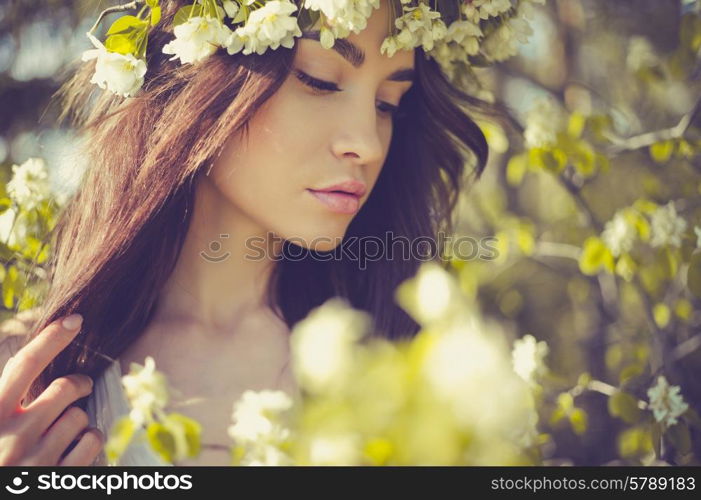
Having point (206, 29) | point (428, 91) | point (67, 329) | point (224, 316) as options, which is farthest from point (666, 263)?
point (67, 329)

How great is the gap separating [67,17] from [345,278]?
1.45 meters

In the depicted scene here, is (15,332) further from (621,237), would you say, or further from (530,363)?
(621,237)

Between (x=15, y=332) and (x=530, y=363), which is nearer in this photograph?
(x=530, y=363)

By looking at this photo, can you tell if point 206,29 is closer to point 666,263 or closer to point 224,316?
point 224,316

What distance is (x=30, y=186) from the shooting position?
1.88 metres

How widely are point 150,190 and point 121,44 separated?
0.33 m

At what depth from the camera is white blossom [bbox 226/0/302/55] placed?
146 cm

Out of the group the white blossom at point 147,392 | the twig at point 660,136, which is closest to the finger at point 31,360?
the white blossom at point 147,392

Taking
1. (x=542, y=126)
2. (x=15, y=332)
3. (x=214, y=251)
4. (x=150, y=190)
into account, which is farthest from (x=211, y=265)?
(x=542, y=126)

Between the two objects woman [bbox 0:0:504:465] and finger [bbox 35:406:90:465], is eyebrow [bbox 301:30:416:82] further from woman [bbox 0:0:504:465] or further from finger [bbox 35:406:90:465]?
finger [bbox 35:406:90:465]

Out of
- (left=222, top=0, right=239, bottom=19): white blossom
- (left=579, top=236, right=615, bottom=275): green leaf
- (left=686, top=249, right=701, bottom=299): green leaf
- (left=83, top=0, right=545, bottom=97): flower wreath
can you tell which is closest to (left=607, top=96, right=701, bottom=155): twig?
(left=579, top=236, right=615, bottom=275): green leaf

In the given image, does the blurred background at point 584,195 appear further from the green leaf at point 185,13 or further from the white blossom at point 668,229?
the green leaf at point 185,13

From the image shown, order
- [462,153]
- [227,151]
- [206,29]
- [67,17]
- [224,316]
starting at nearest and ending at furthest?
[206,29] → [227,151] → [224,316] → [462,153] → [67,17]
